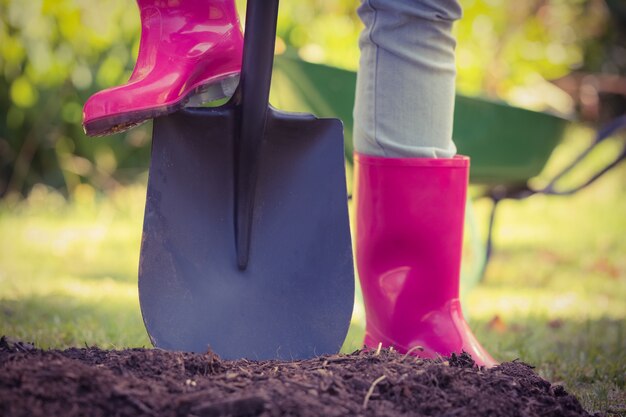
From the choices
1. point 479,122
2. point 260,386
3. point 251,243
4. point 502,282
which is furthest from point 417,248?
point 502,282

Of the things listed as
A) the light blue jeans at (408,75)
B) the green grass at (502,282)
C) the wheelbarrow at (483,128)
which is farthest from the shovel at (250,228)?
the wheelbarrow at (483,128)

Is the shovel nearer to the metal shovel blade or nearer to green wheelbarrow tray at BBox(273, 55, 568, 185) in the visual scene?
the metal shovel blade

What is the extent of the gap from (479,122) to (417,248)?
131 cm

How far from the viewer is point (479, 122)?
257cm

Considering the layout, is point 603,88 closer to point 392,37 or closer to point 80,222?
point 80,222

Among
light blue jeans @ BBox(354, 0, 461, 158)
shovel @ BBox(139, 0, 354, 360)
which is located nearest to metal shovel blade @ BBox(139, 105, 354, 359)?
shovel @ BBox(139, 0, 354, 360)

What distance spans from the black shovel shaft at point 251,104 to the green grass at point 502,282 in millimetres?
410

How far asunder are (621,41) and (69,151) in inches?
172

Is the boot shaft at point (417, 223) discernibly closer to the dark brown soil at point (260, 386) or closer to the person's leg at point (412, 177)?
the person's leg at point (412, 177)

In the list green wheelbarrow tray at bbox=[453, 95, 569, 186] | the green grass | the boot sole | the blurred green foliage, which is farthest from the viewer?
the blurred green foliage

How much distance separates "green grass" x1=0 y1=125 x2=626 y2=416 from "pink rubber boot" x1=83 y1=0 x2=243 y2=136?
1.71 ft

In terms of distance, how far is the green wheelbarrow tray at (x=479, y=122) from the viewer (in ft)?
8.04

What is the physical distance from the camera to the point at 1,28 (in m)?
3.62

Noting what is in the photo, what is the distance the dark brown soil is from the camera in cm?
88
